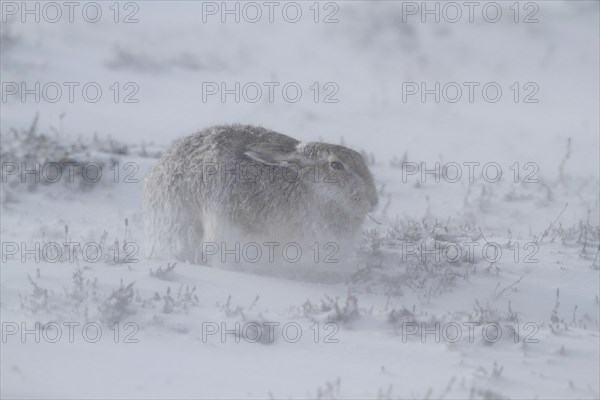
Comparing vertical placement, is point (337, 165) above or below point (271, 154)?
below

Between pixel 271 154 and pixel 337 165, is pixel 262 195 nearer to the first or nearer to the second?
pixel 271 154

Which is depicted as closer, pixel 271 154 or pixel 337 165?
pixel 337 165

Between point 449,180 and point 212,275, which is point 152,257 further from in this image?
point 449,180

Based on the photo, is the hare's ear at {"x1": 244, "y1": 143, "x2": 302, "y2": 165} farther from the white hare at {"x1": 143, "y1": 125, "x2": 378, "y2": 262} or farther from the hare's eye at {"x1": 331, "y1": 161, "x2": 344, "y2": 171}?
the hare's eye at {"x1": 331, "y1": 161, "x2": 344, "y2": 171}

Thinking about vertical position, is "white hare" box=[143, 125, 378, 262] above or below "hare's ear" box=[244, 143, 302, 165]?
below

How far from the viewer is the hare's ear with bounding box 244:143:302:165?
296 inches

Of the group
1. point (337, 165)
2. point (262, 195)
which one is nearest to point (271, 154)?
point (262, 195)

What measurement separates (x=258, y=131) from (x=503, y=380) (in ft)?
14.0

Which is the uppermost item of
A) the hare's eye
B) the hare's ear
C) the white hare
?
the hare's ear

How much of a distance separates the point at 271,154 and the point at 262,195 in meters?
0.43

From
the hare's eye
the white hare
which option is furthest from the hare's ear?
the hare's eye

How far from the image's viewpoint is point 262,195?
7520mm

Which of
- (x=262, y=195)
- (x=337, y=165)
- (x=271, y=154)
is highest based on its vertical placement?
(x=271, y=154)

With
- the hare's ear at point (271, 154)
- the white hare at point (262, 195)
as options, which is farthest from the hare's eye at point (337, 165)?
the hare's ear at point (271, 154)
